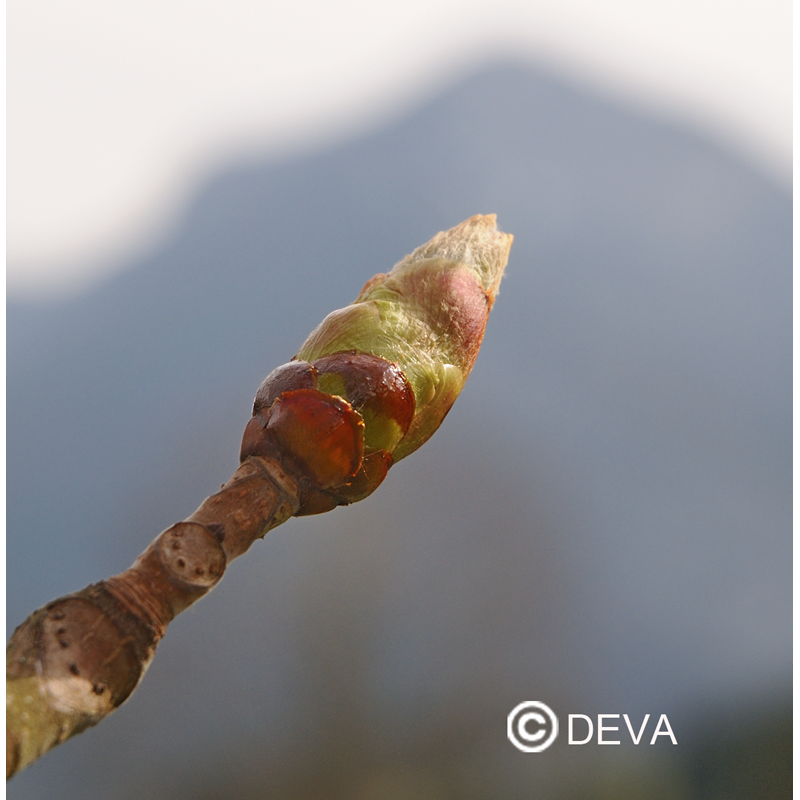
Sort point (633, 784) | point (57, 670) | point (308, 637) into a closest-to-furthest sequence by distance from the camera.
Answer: point (57, 670) < point (633, 784) < point (308, 637)

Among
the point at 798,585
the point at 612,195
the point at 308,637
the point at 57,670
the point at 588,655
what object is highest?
the point at 612,195

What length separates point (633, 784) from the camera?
72cm

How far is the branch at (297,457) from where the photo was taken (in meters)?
0.21

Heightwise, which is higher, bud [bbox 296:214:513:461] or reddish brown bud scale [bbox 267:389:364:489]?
bud [bbox 296:214:513:461]

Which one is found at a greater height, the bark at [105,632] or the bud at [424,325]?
the bud at [424,325]

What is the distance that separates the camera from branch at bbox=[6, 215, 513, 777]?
208mm

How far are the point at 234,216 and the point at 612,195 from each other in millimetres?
466

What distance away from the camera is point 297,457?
274 mm

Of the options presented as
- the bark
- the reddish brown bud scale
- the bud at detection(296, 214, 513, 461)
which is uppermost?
the bud at detection(296, 214, 513, 461)

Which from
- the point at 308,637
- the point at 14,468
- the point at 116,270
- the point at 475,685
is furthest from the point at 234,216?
the point at 475,685

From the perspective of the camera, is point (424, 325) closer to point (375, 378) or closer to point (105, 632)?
point (375, 378)

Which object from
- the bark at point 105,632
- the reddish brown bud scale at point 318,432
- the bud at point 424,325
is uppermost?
the bud at point 424,325

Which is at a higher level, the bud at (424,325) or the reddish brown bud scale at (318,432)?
the bud at (424,325)

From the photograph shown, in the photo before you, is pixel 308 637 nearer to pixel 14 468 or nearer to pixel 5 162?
pixel 14 468
